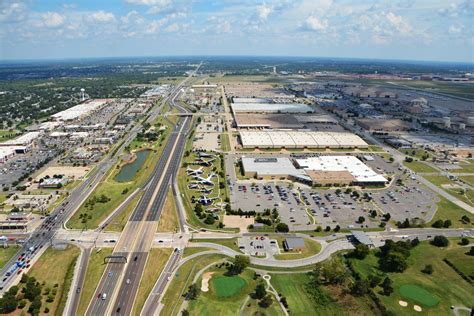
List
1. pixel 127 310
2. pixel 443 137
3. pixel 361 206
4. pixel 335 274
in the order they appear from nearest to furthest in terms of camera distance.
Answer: pixel 127 310 → pixel 335 274 → pixel 361 206 → pixel 443 137

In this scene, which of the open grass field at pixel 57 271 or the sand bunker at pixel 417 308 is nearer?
the sand bunker at pixel 417 308

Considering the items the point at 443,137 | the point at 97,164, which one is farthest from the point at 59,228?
the point at 443,137

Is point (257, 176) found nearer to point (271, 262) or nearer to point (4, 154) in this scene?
point (271, 262)

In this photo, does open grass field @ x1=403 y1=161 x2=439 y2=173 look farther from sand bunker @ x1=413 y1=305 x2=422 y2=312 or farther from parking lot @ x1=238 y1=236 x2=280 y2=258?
sand bunker @ x1=413 y1=305 x2=422 y2=312

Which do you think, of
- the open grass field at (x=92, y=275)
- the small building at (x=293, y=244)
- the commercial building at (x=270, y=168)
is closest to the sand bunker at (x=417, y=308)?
the small building at (x=293, y=244)

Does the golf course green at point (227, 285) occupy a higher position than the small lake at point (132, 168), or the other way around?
the small lake at point (132, 168)

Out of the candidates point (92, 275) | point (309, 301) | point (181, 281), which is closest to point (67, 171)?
point (92, 275)

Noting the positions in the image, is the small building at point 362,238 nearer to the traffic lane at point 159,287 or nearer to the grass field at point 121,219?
the traffic lane at point 159,287
